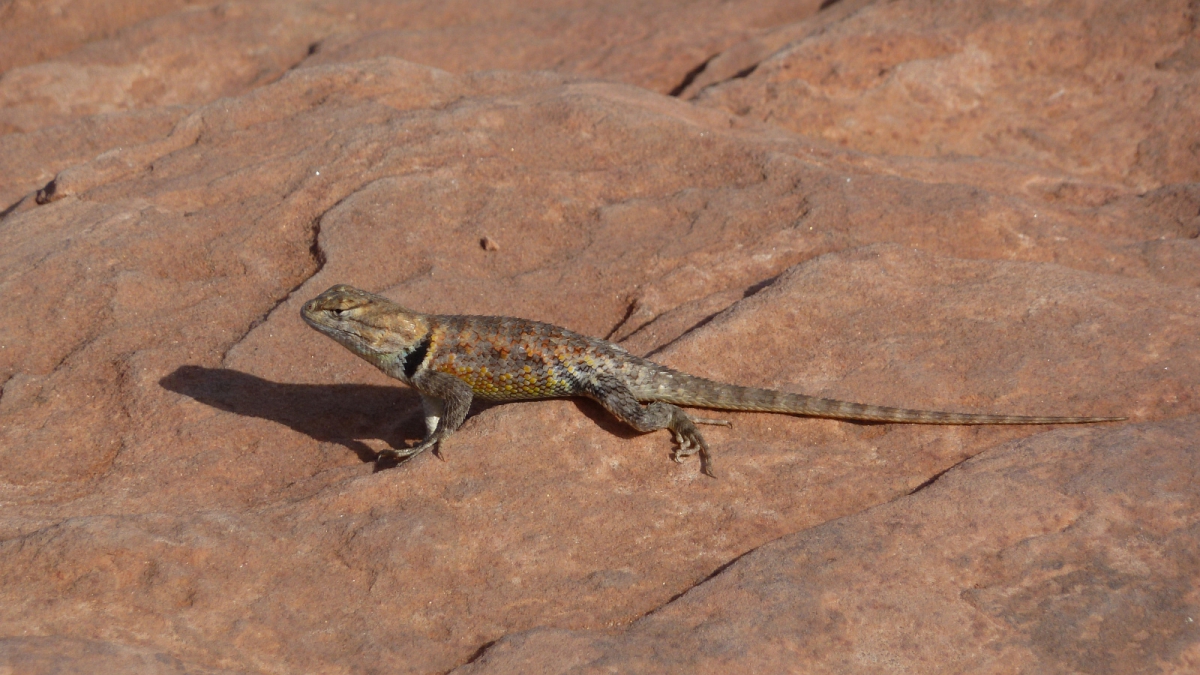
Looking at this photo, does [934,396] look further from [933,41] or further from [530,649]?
[933,41]

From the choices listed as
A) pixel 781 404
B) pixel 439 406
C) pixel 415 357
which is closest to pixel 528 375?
pixel 439 406

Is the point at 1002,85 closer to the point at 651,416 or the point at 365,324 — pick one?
the point at 651,416

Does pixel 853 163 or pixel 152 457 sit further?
pixel 853 163

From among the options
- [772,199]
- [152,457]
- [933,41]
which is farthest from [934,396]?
[933,41]

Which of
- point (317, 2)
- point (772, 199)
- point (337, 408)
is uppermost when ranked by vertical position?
point (317, 2)

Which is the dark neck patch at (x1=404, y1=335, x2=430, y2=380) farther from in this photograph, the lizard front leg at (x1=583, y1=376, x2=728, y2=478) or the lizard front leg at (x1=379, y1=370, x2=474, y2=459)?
the lizard front leg at (x1=583, y1=376, x2=728, y2=478)

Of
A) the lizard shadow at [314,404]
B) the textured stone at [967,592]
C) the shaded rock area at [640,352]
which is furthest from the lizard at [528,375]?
the textured stone at [967,592]

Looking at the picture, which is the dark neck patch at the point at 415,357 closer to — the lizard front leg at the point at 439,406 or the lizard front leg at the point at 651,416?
the lizard front leg at the point at 439,406
